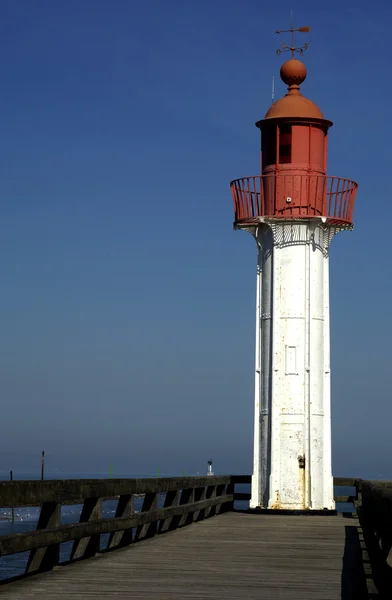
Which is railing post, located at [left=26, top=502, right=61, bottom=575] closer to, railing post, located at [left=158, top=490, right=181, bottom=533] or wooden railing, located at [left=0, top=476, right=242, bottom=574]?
wooden railing, located at [left=0, top=476, right=242, bottom=574]

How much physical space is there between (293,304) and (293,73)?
5.48 m

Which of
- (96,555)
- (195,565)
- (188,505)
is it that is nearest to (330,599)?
(195,565)

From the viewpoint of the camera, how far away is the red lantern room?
72.2 ft

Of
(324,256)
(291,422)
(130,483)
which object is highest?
(324,256)

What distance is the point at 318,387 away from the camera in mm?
21484

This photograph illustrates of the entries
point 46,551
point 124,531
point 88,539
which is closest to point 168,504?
point 124,531

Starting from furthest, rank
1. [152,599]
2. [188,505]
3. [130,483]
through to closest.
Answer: [188,505], [130,483], [152,599]

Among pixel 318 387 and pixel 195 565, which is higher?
pixel 318 387

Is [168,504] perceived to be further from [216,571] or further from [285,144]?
[285,144]

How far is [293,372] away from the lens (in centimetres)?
2142

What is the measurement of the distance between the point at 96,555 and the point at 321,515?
36.8 ft

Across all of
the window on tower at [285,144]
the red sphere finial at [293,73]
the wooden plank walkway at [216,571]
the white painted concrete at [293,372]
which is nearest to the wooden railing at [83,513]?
the wooden plank walkway at [216,571]

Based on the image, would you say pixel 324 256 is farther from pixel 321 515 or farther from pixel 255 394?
pixel 321 515

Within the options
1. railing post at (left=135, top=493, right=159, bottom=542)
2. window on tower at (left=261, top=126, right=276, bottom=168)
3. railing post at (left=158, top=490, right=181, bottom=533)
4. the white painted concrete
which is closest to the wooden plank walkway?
railing post at (left=135, top=493, right=159, bottom=542)
